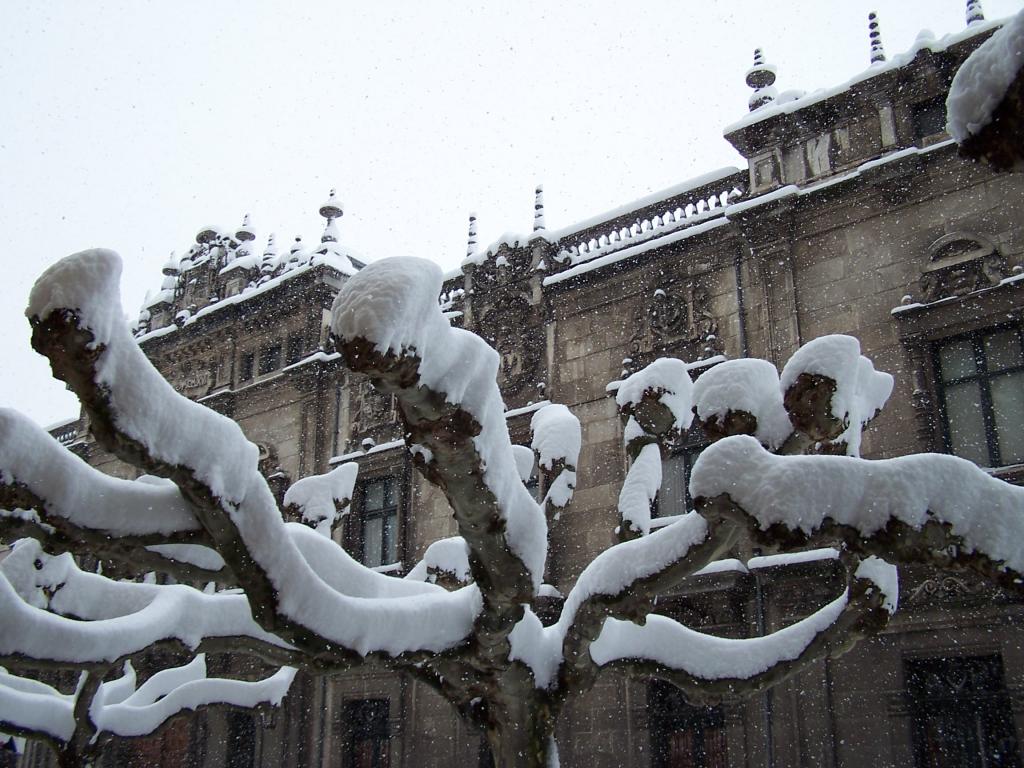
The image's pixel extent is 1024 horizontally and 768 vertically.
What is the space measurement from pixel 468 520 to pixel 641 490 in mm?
2633

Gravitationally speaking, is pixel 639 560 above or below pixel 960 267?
below

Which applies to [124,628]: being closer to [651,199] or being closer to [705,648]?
[705,648]

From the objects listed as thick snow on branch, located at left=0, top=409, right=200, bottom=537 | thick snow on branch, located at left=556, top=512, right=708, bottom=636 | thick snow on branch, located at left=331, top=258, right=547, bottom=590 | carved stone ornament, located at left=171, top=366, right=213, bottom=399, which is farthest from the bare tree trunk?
carved stone ornament, located at left=171, top=366, right=213, bottom=399

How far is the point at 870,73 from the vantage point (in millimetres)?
12938

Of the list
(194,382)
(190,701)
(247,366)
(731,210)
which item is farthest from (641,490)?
(194,382)

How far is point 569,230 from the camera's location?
16.2 meters

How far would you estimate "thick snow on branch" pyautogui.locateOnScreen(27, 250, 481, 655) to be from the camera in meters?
3.53

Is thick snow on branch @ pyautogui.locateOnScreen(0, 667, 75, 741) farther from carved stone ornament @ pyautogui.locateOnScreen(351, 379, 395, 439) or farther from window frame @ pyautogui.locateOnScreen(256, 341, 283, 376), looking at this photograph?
window frame @ pyautogui.locateOnScreen(256, 341, 283, 376)

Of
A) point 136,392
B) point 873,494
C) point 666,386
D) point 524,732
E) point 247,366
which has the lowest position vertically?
point 524,732

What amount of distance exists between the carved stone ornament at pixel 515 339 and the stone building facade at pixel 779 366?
0.13 feet

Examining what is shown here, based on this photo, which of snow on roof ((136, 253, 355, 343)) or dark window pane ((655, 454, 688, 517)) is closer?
dark window pane ((655, 454, 688, 517))

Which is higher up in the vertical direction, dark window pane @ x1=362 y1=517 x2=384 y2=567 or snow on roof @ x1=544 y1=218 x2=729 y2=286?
snow on roof @ x1=544 y1=218 x2=729 y2=286

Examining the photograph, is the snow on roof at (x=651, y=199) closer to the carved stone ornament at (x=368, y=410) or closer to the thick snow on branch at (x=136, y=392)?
the carved stone ornament at (x=368, y=410)

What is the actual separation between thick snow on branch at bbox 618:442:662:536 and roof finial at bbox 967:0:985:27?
925 cm
